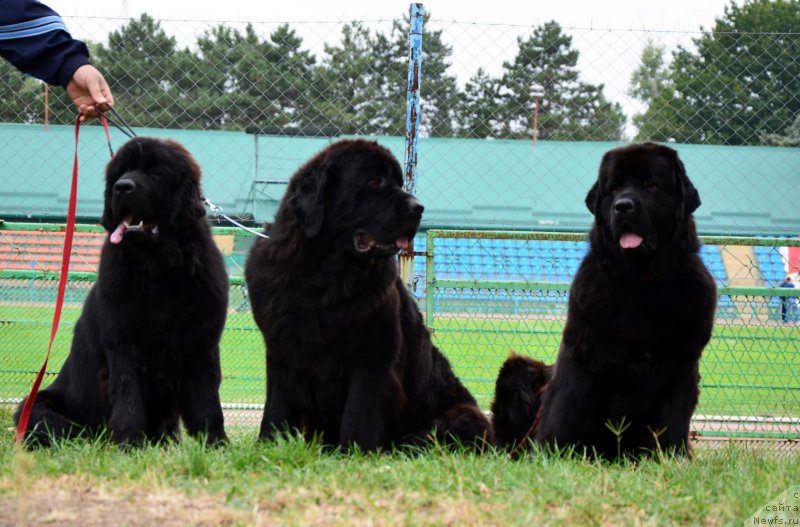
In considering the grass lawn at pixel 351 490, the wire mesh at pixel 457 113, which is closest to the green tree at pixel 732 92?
the wire mesh at pixel 457 113

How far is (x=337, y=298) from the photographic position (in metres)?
3.84

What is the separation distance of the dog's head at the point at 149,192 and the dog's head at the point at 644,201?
1963 millimetres

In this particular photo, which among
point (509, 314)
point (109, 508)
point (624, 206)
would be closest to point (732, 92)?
point (509, 314)

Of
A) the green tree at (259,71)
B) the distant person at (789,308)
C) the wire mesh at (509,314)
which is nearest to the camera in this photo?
the wire mesh at (509,314)

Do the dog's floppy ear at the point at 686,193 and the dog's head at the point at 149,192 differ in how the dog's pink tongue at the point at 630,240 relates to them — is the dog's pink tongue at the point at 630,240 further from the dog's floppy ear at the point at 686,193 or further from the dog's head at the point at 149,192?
the dog's head at the point at 149,192

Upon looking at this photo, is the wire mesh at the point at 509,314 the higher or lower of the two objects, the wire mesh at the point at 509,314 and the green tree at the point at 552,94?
the lower

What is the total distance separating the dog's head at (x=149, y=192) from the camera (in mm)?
3941

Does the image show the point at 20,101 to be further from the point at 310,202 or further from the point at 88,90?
the point at 310,202

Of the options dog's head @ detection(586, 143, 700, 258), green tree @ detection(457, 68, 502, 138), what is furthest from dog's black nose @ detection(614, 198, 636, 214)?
green tree @ detection(457, 68, 502, 138)

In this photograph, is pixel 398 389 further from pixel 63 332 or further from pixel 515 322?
pixel 63 332

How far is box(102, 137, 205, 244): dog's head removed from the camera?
3941 mm

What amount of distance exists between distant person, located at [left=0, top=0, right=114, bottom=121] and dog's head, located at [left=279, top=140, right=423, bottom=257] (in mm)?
985

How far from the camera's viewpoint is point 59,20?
12.8 ft

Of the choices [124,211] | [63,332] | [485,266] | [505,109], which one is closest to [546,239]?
[485,266]
